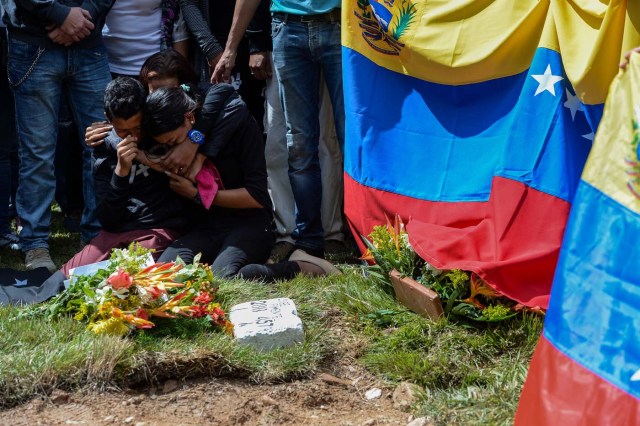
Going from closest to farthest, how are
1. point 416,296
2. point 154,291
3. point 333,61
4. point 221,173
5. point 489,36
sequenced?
point 154,291
point 416,296
point 489,36
point 221,173
point 333,61

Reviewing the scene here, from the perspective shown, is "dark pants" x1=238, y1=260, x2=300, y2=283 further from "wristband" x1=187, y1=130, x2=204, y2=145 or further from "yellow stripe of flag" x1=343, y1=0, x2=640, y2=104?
"yellow stripe of flag" x1=343, y1=0, x2=640, y2=104

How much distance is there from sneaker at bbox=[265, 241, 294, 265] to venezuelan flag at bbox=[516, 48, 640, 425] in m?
2.86

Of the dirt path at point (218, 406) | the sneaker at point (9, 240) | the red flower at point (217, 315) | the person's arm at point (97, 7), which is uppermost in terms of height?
the person's arm at point (97, 7)

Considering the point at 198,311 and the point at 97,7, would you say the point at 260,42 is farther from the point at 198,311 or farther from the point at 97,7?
the point at 198,311

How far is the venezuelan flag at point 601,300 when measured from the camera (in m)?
2.91

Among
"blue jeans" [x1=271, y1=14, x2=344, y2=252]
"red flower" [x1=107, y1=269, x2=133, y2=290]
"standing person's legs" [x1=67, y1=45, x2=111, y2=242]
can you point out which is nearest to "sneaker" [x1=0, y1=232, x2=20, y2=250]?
"standing person's legs" [x1=67, y1=45, x2=111, y2=242]

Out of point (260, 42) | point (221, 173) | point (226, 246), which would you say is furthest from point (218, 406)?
point (260, 42)

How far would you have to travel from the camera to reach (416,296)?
4332 mm

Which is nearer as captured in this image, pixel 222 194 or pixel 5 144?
pixel 222 194

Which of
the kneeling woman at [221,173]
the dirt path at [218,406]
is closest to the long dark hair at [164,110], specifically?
the kneeling woman at [221,173]

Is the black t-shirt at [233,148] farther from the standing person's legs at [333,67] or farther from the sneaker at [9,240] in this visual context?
the sneaker at [9,240]

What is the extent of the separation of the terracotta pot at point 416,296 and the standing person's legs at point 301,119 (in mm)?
1210

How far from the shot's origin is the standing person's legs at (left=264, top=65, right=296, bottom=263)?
5973 mm

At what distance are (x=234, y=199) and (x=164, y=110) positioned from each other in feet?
2.00
